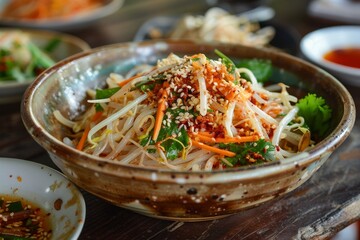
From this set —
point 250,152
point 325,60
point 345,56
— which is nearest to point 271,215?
point 250,152

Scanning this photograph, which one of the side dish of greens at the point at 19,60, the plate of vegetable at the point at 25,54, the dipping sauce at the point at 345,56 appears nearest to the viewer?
the plate of vegetable at the point at 25,54

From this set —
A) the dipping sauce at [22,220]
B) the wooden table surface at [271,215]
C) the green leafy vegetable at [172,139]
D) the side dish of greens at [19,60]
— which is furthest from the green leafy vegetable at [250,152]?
the side dish of greens at [19,60]

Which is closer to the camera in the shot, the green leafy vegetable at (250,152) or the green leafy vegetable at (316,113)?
the green leafy vegetable at (250,152)

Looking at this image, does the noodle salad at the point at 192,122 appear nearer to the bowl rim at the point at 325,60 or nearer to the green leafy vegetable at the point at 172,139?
the green leafy vegetable at the point at 172,139

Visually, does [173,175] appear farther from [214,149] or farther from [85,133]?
[85,133]

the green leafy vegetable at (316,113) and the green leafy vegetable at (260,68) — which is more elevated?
the green leafy vegetable at (260,68)

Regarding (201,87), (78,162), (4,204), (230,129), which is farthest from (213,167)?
(4,204)
